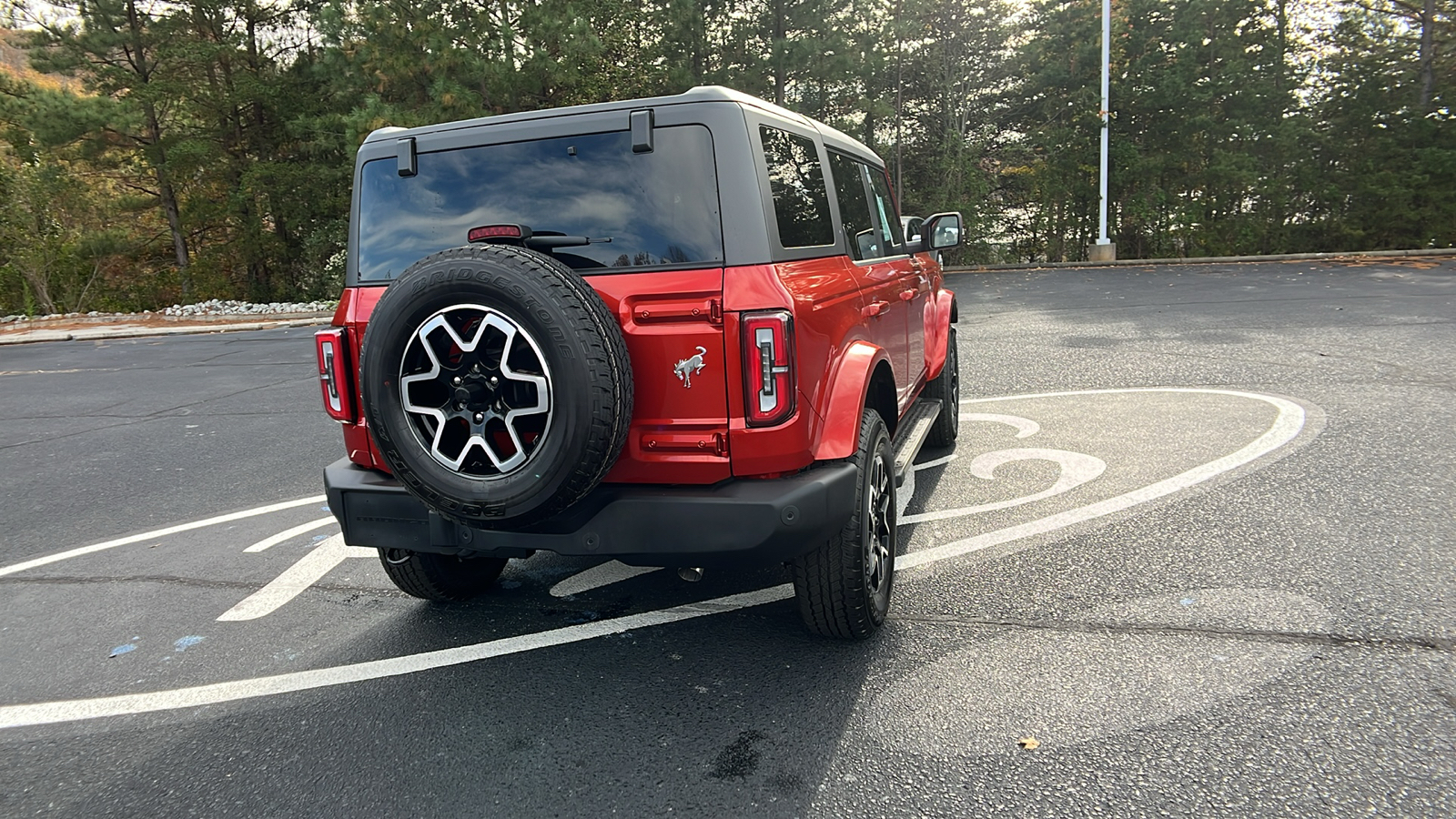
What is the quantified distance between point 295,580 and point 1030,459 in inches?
173

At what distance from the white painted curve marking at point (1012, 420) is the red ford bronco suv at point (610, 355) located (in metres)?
3.38

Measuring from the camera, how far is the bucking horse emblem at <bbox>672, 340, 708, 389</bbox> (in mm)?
2752

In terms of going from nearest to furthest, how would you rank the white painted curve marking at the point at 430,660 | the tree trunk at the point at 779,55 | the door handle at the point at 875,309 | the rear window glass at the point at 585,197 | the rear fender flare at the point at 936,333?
the rear window glass at the point at 585,197 → the white painted curve marking at the point at 430,660 → the door handle at the point at 875,309 → the rear fender flare at the point at 936,333 → the tree trunk at the point at 779,55

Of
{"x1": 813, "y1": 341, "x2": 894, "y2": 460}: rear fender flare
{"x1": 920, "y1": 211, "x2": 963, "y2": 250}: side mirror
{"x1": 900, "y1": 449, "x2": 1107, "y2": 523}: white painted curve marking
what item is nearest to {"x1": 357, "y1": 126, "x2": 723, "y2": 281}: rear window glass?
{"x1": 813, "y1": 341, "x2": 894, "y2": 460}: rear fender flare

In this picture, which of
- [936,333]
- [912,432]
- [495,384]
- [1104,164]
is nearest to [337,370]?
[495,384]

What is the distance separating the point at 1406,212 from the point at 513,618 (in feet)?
79.9

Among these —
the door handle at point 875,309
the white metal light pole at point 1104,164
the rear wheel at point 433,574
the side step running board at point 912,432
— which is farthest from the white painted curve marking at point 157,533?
the white metal light pole at point 1104,164

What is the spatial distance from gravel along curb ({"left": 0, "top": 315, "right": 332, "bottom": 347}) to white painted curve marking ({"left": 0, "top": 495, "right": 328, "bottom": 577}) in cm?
1546

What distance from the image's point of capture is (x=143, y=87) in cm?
2511

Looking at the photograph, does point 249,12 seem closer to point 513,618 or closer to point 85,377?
point 85,377

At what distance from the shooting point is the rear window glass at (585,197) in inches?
112

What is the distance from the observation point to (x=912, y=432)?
445cm

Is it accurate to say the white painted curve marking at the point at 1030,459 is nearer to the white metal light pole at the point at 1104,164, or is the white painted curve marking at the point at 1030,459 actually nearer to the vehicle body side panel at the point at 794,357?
the vehicle body side panel at the point at 794,357

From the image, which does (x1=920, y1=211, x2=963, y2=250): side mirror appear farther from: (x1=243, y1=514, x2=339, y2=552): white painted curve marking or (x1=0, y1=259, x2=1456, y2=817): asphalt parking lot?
(x1=243, y1=514, x2=339, y2=552): white painted curve marking
